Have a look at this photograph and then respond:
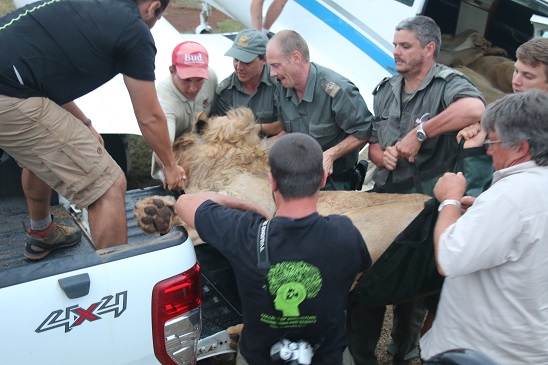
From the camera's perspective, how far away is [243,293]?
2.07 m

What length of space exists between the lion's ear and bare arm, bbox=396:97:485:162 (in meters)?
1.39

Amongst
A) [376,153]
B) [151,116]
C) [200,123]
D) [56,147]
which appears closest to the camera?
[56,147]

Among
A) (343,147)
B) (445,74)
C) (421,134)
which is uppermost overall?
(445,74)

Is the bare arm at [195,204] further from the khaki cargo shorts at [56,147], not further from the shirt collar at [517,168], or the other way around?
the shirt collar at [517,168]

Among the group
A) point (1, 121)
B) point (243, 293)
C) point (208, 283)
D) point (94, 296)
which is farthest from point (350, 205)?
point (1, 121)

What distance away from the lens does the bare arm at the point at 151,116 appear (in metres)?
2.71

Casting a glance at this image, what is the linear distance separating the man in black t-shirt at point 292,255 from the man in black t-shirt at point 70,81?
0.77 m

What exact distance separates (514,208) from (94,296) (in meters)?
1.49

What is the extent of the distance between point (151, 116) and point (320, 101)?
4.89 ft

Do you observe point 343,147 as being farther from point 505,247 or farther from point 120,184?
point 505,247

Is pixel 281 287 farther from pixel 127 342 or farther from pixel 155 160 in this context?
pixel 155 160

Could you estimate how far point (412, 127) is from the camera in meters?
Answer: 3.49

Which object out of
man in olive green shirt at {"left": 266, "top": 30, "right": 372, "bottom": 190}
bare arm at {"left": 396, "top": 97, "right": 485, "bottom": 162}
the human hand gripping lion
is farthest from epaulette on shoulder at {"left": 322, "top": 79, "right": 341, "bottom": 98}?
the human hand gripping lion

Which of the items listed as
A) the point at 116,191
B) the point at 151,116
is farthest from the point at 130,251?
the point at 151,116
